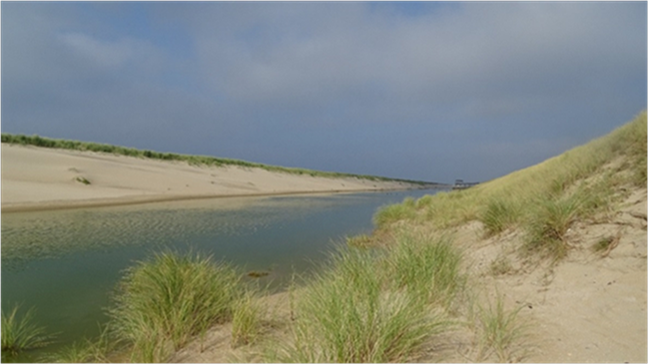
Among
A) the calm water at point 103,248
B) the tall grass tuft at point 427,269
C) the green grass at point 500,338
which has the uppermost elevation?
the tall grass tuft at point 427,269

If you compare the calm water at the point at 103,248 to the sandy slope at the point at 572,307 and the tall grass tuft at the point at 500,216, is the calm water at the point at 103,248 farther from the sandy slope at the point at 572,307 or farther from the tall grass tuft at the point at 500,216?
the tall grass tuft at the point at 500,216

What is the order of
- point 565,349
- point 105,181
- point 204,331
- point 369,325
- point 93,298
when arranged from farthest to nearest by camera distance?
1. point 105,181
2. point 93,298
3. point 204,331
4. point 565,349
5. point 369,325

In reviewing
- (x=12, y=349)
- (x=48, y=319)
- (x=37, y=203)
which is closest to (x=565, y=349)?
(x=12, y=349)

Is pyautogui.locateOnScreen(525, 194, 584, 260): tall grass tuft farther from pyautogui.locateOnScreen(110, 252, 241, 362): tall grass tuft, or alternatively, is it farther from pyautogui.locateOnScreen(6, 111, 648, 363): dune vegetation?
pyautogui.locateOnScreen(110, 252, 241, 362): tall grass tuft

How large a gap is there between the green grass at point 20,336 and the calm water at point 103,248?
0.13 metres

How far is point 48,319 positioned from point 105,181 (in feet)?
67.2

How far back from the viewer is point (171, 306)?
11.2 feet

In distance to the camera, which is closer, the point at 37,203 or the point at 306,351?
the point at 306,351

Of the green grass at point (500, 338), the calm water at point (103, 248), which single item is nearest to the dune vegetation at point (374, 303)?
the green grass at point (500, 338)

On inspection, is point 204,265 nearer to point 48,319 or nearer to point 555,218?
point 48,319

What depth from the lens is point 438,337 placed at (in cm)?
257

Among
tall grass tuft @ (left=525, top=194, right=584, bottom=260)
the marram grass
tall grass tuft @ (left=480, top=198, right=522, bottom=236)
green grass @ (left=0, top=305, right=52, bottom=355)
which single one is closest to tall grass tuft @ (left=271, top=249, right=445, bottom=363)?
the marram grass

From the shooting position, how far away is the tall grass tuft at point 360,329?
2.18 meters

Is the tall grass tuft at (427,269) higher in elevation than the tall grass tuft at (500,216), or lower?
lower
